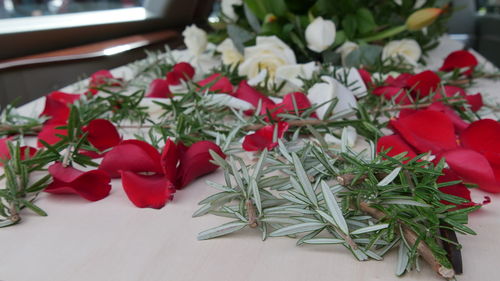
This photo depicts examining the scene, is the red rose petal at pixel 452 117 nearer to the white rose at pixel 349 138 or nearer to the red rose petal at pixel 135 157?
the white rose at pixel 349 138

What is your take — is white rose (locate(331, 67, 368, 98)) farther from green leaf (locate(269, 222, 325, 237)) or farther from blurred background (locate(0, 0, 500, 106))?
blurred background (locate(0, 0, 500, 106))

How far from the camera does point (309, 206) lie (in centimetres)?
27

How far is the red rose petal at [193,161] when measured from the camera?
1.13 ft

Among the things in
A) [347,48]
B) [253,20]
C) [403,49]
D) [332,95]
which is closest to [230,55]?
[253,20]

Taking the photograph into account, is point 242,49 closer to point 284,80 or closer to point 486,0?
point 284,80

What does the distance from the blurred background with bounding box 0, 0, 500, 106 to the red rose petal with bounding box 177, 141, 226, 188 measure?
0.61 metres

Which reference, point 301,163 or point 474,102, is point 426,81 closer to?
point 474,102

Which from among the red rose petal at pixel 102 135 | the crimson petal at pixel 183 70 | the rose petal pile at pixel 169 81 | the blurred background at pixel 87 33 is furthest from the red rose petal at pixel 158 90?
the blurred background at pixel 87 33

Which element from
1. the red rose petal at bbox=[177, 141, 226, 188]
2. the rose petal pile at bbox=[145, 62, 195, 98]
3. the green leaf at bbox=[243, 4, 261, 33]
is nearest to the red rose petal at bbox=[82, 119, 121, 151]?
the red rose petal at bbox=[177, 141, 226, 188]

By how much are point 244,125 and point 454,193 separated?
19cm

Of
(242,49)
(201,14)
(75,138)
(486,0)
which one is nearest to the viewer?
(75,138)

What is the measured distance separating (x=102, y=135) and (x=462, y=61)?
58 centimetres

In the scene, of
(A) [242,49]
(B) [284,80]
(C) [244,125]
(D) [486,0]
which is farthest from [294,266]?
(D) [486,0]

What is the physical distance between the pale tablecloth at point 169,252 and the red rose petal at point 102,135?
12cm
